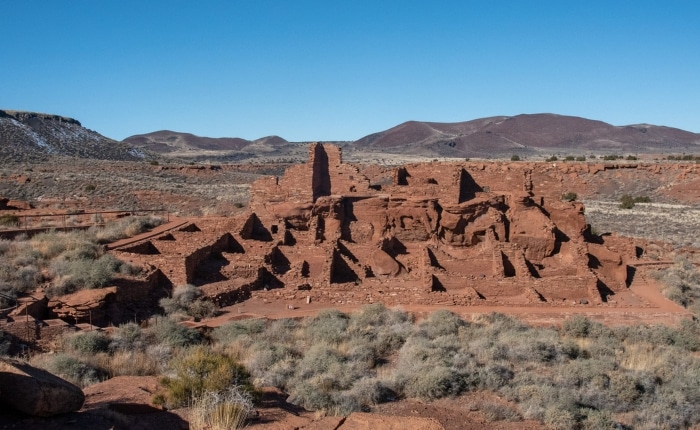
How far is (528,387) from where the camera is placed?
8.17 meters

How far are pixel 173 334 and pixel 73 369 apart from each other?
2.75 metres

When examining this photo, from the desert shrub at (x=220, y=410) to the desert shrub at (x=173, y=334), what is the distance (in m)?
4.35

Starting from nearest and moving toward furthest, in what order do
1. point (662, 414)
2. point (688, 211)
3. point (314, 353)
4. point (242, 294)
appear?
1. point (662, 414)
2. point (314, 353)
3. point (242, 294)
4. point (688, 211)

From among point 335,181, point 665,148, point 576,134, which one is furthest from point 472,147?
point 335,181

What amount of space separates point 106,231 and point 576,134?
Result: 115 m

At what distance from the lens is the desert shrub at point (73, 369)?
789cm

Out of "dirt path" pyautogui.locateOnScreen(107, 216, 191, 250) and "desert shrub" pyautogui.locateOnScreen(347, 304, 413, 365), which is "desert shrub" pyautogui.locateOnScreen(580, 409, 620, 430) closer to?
"desert shrub" pyautogui.locateOnScreen(347, 304, 413, 365)

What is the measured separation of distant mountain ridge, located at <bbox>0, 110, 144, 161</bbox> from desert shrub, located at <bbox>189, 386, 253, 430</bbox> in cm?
4556

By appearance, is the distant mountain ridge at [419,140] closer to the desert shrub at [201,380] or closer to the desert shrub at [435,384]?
the desert shrub at [201,380]

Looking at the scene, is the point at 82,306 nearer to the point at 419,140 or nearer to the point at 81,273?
the point at 81,273

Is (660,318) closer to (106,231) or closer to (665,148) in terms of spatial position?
(106,231)

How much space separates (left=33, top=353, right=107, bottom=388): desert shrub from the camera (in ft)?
25.9

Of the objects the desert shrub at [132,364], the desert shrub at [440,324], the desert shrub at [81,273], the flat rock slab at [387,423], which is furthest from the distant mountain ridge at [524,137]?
the flat rock slab at [387,423]

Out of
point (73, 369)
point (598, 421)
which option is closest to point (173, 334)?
point (73, 369)
